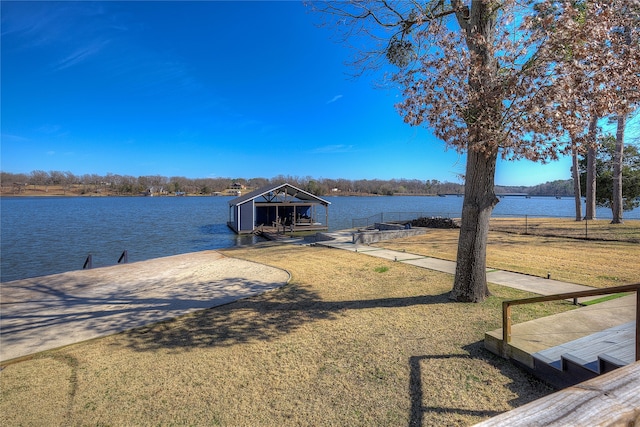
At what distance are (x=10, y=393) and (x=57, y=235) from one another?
102ft

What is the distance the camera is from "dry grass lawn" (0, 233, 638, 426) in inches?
142

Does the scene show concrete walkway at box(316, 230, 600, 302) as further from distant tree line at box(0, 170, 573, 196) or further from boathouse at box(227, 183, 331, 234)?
distant tree line at box(0, 170, 573, 196)

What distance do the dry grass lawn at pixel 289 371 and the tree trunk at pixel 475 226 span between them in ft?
1.22

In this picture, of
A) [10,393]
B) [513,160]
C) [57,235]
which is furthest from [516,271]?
[57,235]

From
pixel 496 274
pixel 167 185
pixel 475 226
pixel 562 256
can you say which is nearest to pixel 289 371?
pixel 475 226

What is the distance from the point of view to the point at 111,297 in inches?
352

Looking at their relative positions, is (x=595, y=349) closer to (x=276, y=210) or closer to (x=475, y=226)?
(x=475, y=226)

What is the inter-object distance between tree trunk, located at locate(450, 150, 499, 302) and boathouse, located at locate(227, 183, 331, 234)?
81.5ft

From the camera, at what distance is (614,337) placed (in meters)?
4.05

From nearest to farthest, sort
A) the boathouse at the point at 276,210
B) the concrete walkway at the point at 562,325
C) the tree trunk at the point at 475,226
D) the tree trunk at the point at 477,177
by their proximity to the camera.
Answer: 1. the concrete walkway at the point at 562,325
2. the tree trunk at the point at 477,177
3. the tree trunk at the point at 475,226
4. the boathouse at the point at 276,210

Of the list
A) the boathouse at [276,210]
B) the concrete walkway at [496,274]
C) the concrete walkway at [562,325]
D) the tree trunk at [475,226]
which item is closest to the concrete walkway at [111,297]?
the concrete walkway at [496,274]

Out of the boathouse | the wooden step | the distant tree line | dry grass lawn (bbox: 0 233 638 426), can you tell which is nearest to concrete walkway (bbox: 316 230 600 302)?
dry grass lawn (bbox: 0 233 638 426)

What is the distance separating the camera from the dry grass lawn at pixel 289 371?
3600 mm

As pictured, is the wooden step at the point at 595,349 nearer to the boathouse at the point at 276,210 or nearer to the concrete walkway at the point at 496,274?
the concrete walkway at the point at 496,274
